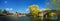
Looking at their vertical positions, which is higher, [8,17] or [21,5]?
[21,5]

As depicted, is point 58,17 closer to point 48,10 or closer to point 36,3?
point 48,10

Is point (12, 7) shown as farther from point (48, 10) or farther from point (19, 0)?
point (48, 10)

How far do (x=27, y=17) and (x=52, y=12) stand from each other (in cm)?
33

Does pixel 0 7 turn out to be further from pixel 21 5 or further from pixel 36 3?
pixel 36 3

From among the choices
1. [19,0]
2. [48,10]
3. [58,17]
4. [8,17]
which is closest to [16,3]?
[19,0]

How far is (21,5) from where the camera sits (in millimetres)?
1473

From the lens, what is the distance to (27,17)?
1.47 metres

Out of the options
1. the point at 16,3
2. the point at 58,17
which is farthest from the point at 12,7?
the point at 58,17

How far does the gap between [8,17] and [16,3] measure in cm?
21

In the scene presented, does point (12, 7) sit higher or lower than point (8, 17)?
higher

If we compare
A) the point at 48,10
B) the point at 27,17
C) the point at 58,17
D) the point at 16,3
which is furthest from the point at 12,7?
the point at 58,17

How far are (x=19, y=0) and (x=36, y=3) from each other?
0.22 metres

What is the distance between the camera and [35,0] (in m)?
1.46

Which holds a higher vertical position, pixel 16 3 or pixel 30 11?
pixel 16 3
